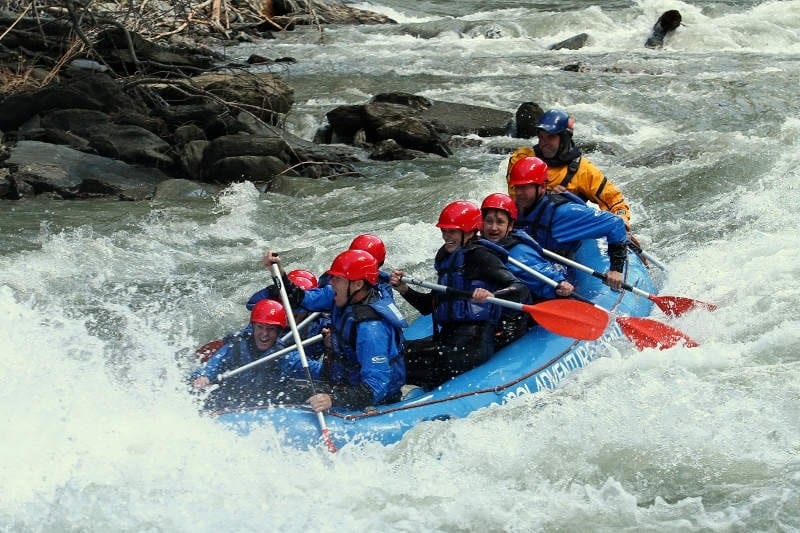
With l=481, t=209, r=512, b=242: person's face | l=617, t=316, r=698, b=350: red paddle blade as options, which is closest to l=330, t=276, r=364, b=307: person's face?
l=481, t=209, r=512, b=242: person's face

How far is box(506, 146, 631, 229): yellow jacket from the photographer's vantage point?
25.5ft

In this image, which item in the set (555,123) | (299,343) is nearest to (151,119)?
(555,123)

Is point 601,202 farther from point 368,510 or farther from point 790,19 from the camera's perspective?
point 790,19

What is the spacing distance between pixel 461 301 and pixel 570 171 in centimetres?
212

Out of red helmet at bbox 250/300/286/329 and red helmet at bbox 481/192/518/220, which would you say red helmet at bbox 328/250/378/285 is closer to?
red helmet at bbox 250/300/286/329

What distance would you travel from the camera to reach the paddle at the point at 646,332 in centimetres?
659

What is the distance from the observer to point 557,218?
7121mm

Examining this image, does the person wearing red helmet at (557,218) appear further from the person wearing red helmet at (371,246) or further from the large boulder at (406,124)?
the large boulder at (406,124)

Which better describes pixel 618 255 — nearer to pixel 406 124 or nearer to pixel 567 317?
pixel 567 317

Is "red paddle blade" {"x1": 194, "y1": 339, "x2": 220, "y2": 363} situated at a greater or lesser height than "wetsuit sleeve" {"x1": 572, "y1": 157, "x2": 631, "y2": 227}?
lesser

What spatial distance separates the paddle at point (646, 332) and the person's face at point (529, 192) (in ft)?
2.35

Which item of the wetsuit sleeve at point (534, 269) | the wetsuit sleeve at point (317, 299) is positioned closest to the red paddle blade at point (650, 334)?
the wetsuit sleeve at point (534, 269)

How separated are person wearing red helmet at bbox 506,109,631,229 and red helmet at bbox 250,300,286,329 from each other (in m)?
2.44

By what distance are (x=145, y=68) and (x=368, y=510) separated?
1021 centimetres
